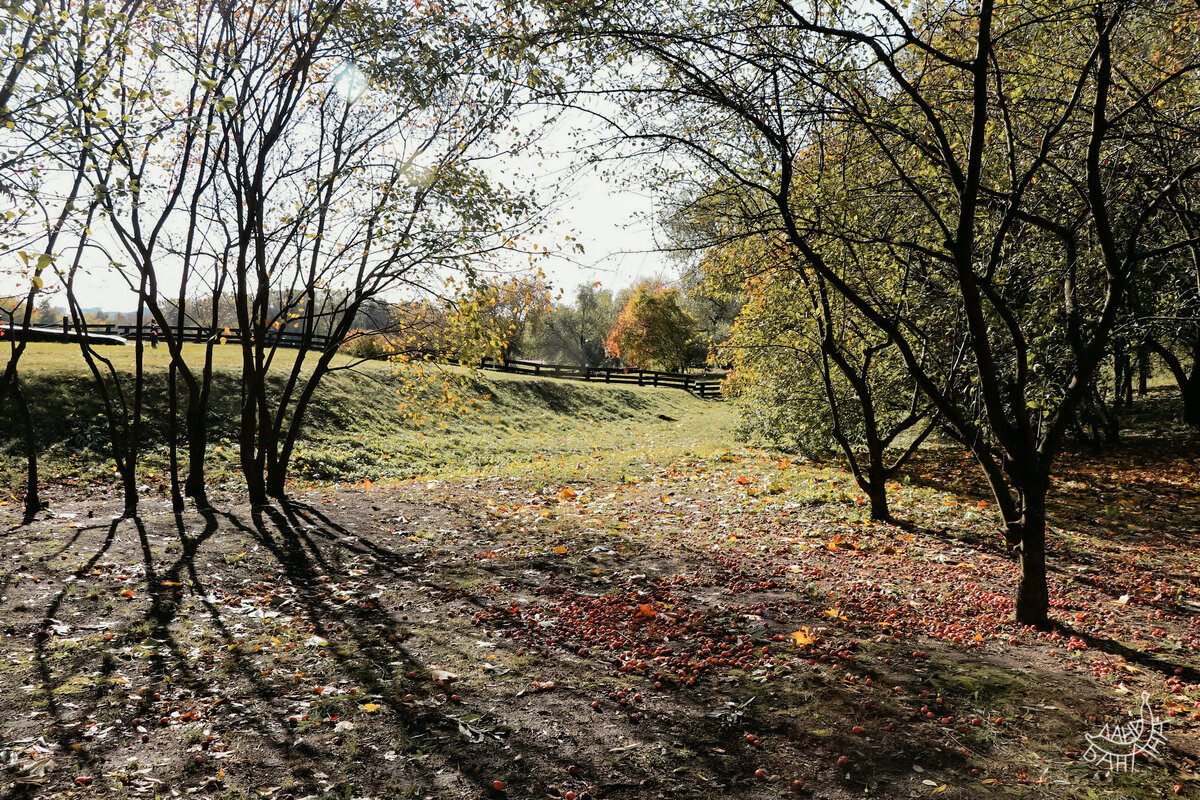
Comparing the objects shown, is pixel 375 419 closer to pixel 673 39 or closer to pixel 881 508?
pixel 881 508

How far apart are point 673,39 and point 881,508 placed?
7.69m

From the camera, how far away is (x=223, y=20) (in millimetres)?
8961

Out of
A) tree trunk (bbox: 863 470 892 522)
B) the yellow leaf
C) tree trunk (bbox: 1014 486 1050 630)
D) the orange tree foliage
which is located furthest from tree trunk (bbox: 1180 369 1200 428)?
the orange tree foliage

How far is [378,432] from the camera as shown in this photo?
63.7ft

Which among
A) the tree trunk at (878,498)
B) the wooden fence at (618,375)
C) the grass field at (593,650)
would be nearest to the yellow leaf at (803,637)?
the grass field at (593,650)

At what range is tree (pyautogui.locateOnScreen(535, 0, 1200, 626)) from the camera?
480 cm

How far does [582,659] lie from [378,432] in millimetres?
15749

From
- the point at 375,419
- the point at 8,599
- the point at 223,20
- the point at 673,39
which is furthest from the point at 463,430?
the point at 673,39

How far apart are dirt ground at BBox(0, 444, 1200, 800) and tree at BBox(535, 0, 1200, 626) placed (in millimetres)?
1493

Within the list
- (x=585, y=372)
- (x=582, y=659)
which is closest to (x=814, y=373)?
(x=582, y=659)

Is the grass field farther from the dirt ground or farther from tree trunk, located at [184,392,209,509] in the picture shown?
tree trunk, located at [184,392,209,509]

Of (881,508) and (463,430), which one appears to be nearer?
(881,508)
